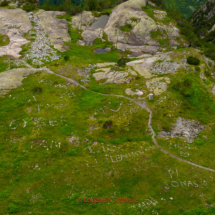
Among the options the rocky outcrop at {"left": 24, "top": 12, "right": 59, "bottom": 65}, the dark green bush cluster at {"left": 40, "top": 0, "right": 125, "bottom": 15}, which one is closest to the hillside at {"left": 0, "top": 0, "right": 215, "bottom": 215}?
the rocky outcrop at {"left": 24, "top": 12, "right": 59, "bottom": 65}

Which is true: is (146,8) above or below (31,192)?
above

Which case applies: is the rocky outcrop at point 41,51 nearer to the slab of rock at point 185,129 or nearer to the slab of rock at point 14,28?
the slab of rock at point 14,28

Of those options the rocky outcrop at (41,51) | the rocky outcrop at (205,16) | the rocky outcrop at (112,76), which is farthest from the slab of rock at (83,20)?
the rocky outcrop at (205,16)

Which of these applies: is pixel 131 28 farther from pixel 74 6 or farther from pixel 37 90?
pixel 37 90

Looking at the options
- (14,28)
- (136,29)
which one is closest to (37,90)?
(14,28)

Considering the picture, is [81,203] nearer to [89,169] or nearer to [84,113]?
[89,169]

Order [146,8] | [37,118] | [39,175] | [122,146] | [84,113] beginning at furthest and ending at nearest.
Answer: [146,8], [84,113], [37,118], [122,146], [39,175]

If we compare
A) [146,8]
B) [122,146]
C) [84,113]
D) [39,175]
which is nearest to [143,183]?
[122,146]
